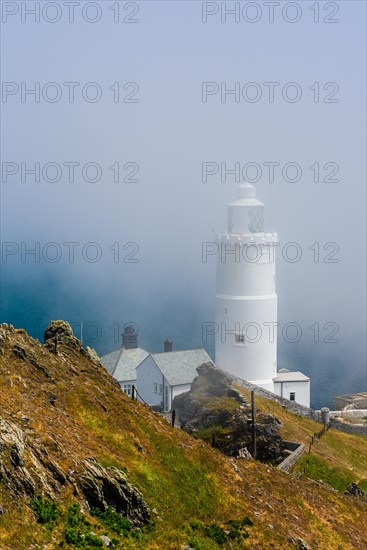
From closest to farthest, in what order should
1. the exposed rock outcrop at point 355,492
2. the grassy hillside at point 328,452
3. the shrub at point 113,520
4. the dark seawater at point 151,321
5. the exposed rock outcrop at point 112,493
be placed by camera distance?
the shrub at point 113,520, the exposed rock outcrop at point 112,493, the exposed rock outcrop at point 355,492, the grassy hillside at point 328,452, the dark seawater at point 151,321

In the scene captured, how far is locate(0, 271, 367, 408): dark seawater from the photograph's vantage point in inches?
4715

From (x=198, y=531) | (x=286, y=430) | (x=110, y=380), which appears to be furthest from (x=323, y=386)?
(x=198, y=531)

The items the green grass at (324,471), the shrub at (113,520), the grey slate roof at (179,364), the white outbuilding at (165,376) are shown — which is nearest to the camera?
the shrub at (113,520)

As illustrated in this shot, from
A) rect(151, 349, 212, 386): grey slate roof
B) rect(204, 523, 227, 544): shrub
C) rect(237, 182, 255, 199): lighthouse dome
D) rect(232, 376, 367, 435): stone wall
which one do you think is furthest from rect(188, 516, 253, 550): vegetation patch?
rect(237, 182, 255, 199): lighthouse dome

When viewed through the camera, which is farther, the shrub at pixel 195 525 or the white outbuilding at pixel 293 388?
the white outbuilding at pixel 293 388

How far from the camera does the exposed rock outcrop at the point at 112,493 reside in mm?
18453

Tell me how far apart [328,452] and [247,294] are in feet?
58.4

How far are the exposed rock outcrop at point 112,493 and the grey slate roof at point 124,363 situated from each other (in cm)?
4192

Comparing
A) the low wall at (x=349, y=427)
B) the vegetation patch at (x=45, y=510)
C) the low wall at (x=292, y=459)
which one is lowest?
the low wall at (x=349, y=427)

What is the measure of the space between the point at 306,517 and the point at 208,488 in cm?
389

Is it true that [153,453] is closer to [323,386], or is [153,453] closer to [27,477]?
[27,477]

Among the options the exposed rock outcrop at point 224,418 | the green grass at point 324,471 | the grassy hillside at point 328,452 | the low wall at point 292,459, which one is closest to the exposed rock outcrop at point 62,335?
the exposed rock outcrop at point 224,418

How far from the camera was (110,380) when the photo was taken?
1106 inches

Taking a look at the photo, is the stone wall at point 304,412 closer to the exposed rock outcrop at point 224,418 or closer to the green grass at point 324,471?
the exposed rock outcrop at point 224,418
